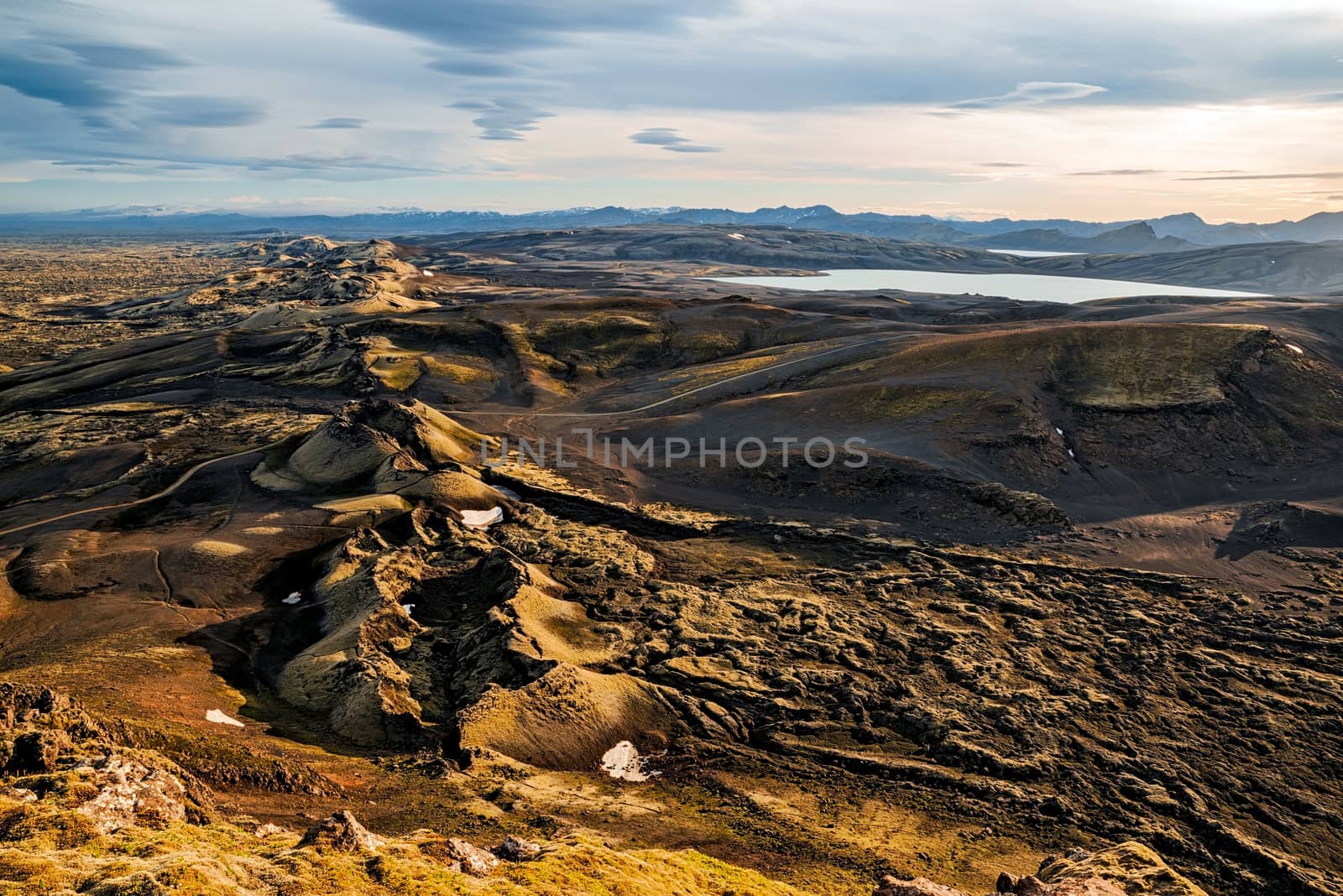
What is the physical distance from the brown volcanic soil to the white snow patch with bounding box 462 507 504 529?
1049 mm

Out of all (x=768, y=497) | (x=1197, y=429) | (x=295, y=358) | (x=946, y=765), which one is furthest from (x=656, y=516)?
(x=295, y=358)

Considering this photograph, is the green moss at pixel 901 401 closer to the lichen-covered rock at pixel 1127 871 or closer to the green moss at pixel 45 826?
the lichen-covered rock at pixel 1127 871

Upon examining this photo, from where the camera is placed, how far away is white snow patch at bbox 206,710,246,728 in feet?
98.6

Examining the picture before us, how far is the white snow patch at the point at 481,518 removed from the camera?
2211 inches

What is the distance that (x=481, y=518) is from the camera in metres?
57.1

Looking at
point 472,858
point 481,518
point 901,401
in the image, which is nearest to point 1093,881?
point 472,858

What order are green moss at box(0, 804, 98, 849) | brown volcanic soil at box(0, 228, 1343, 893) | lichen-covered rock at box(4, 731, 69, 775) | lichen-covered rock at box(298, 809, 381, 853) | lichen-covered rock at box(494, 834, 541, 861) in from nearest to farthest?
green moss at box(0, 804, 98, 849), lichen-covered rock at box(298, 809, 381, 853), lichen-covered rock at box(4, 731, 69, 775), lichen-covered rock at box(494, 834, 541, 861), brown volcanic soil at box(0, 228, 1343, 893)

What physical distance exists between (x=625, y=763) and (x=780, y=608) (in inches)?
662

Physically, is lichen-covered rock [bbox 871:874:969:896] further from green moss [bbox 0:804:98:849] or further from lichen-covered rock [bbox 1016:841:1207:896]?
green moss [bbox 0:804:98:849]

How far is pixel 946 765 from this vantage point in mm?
31219

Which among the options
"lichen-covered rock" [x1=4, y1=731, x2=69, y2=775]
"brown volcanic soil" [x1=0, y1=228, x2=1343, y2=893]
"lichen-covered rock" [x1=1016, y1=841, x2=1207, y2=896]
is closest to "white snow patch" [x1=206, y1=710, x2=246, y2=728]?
"brown volcanic soil" [x1=0, y1=228, x2=1343, y2=893]

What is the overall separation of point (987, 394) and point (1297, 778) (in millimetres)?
49391

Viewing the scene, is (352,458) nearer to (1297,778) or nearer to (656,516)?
(656,516)

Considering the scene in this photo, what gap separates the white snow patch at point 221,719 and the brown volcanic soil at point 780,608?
1.87 ft
